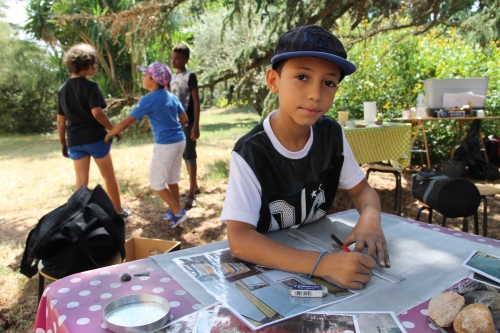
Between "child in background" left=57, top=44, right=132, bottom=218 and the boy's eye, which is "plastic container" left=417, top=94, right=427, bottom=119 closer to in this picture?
"child in background" left=57, top=44, right=132, bottom=218

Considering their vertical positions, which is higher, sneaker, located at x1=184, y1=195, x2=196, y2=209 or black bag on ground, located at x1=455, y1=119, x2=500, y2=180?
black bag on ground, located at x1=455, y1=119, x2=500, y2=180

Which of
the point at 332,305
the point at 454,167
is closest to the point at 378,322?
the point at 332,305

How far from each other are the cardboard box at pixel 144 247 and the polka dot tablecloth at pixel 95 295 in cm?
146

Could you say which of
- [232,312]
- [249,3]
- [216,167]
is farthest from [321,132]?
[216,167]

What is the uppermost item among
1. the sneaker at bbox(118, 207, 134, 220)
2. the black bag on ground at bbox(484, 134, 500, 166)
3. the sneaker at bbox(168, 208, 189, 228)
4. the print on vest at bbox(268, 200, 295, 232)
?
the print on vest at bbox(268, 200, 295, 232)

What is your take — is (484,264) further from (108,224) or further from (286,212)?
(108,224)

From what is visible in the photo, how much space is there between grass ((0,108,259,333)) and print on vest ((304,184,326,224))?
205 centimetres

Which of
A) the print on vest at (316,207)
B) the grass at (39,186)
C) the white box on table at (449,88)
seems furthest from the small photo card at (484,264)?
the white box on table at (449,88)

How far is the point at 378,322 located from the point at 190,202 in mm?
4434

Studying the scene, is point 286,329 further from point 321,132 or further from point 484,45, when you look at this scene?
point 484,45

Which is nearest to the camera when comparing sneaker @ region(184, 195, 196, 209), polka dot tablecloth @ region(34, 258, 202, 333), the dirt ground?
polka dot tablecloth @ region(34, 258, 202, 333)

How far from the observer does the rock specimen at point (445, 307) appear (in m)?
0.88

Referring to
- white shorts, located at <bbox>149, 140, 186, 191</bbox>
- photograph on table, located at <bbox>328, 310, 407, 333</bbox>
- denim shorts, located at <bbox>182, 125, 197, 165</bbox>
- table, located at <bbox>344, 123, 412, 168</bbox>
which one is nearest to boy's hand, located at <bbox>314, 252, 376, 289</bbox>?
photograph on table, located at <bbox>328, 310, 407, 333</bbox>

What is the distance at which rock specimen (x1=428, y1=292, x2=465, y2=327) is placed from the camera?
88 cm
